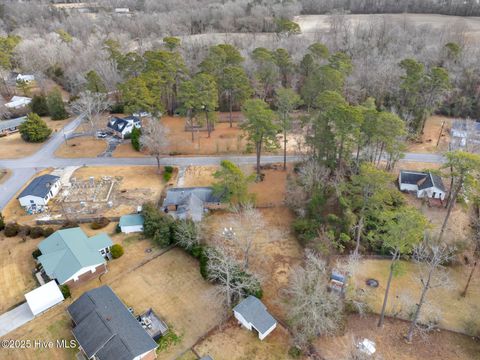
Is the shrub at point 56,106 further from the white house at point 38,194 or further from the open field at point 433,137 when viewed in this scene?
the open field at point 433,137

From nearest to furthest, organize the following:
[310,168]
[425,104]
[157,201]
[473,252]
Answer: [473,252] → [310,168] → [157,201] → [425,104]

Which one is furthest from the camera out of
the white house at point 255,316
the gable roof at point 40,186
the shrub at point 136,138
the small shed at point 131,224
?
the shrub at point 136,138

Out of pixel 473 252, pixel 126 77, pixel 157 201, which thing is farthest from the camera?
pixel 126 77

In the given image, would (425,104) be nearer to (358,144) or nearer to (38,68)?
(358,144)

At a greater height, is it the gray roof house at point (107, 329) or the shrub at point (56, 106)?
the shrub at point (56, 106)

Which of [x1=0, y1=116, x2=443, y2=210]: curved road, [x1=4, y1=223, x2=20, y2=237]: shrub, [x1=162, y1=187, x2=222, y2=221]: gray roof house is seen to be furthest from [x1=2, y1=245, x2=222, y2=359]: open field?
[x1=0, y1=116, x2=443, y2=210]: curved road

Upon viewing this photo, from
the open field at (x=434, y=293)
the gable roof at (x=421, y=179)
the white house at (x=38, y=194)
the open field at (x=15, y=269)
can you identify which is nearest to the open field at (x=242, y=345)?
the open field at (x=434, y=293)

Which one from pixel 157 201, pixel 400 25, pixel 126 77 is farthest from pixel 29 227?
pixel 400 25
